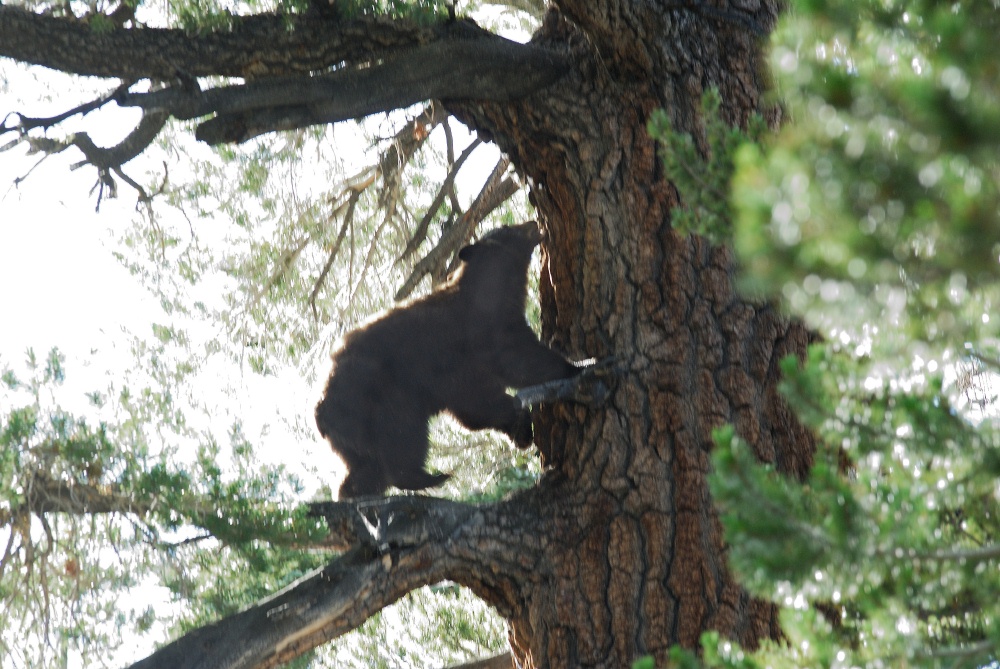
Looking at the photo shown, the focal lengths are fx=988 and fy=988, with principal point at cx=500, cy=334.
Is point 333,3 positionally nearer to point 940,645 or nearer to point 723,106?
point 723,106

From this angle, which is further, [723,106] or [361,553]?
[723,106]

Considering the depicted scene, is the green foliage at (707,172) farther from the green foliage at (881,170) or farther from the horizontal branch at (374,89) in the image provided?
the horizontal branch at (374,89)

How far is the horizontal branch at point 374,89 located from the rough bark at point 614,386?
12 cm

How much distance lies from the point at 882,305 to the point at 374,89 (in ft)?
7.68

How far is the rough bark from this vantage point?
3.00 metres

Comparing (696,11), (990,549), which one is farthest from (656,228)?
(990,549)

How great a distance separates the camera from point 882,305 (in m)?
1.21

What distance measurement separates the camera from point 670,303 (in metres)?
3.26

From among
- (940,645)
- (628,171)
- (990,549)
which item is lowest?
(940,645)

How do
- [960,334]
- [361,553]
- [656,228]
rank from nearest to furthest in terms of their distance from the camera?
[960,334]
[361,553]
[656,228]

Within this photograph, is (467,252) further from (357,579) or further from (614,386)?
(357,579)

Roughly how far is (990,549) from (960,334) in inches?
16.4

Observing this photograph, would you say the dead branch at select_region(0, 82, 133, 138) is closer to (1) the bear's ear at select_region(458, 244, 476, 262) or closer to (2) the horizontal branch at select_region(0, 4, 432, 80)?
(2) the horizontal branch at select_region(0, 4, 432, 80)

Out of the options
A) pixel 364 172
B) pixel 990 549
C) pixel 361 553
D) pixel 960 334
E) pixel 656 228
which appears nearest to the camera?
pixel 960 334
